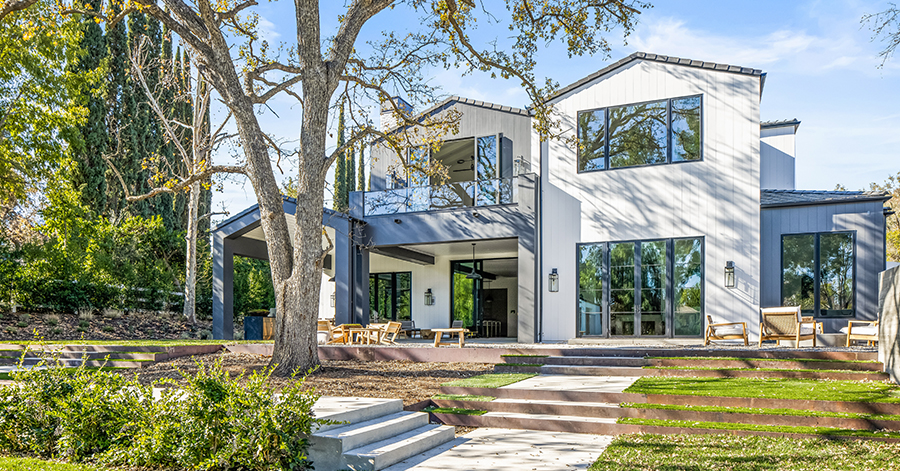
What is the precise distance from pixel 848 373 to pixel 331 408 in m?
6.73

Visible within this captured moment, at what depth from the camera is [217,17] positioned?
9.73 m

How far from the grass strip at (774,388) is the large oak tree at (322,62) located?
5.00 m

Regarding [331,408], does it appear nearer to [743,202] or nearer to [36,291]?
[743,202]

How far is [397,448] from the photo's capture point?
17.7ft

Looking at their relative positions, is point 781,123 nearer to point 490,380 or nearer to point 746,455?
point 490,380

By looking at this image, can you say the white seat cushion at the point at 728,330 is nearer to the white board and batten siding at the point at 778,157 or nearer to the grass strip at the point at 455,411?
the white board and batten siding at the point at 778,157

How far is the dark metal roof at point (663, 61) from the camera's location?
1262 centimetres

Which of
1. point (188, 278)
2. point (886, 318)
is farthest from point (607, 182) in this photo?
point (188, 278)

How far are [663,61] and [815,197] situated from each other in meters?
4.44

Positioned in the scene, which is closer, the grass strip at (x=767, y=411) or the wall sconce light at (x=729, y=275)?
the grass strip at (x=767, y=411)

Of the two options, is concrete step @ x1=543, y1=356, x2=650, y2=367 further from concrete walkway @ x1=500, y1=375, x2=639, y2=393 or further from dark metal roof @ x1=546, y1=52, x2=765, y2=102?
dark metal roof @ x1=546, y1=52, x2=765, y2=102

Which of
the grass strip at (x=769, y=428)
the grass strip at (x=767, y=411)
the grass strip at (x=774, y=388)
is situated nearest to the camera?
the grass strip at (x=769, y=428)

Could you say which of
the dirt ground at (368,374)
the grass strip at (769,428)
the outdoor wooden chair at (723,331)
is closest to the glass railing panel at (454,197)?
the dirt ground at (368,374)

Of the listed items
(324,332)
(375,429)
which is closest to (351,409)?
(375,429)
